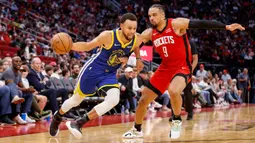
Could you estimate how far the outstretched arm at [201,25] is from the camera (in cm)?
514

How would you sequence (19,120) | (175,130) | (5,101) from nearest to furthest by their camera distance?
(175,130)
(5,101)
(19,120)

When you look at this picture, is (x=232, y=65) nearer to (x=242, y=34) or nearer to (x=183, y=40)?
(x=242, y=34)

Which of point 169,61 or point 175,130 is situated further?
point 169,61

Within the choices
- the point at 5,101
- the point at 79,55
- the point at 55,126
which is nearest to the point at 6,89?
the point at 5,101

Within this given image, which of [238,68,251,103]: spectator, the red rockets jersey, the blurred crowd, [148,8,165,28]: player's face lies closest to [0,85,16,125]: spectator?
the blurred crowd

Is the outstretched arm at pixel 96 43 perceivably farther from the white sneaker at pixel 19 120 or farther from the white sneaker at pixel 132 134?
the white sneaker at pixel 19 120

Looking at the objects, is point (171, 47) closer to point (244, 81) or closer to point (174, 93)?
point (174, 93)

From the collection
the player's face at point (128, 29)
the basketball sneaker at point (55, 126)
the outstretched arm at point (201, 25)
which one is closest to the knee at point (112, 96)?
the player's face at point (128, 29)

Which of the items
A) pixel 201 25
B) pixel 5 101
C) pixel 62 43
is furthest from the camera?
pixel 5 101

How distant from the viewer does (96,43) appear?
17.0 ft

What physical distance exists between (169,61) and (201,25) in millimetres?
757

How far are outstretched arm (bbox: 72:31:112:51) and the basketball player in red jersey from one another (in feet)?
2.12

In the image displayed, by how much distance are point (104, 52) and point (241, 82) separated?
50.2ft

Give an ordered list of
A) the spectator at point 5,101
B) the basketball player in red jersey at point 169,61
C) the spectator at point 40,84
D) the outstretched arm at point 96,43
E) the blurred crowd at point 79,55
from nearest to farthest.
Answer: the outstretched arm at point 96,43
the basketball player in red jersey at point 169,61
the spectator at point 5,101
the blurred crowd at point 79,55
the spectator at point 40,84
